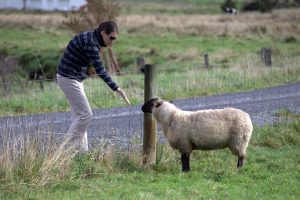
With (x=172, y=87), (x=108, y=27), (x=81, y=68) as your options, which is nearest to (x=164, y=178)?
(x=81, y=68)

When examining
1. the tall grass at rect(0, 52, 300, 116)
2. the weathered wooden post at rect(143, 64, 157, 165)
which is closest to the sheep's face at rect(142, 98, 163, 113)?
the weathered wooden post at rect(143, 64, 157, 165)

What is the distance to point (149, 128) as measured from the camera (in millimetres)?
9414

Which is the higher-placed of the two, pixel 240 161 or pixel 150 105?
pixel 150 105

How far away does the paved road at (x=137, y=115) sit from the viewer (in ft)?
36.7

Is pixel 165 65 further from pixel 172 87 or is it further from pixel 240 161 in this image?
pixel 240 161

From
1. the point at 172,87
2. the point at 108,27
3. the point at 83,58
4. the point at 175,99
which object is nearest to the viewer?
the point at 108,27

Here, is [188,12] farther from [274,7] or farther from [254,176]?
[254,176]

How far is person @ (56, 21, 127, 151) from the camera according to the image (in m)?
8.86

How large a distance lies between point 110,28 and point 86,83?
1042 cm

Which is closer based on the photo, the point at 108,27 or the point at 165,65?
the point at 108,27

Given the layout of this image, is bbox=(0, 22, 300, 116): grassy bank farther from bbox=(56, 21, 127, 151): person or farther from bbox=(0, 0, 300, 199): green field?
bbox=(56, 21, 127, 151): person

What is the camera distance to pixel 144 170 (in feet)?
29.6

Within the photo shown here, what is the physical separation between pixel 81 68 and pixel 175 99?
7.81 meters

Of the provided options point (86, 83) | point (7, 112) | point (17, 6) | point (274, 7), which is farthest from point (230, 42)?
point (17, 6)
